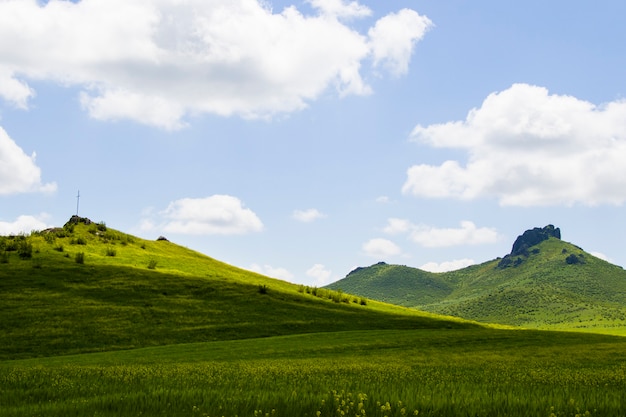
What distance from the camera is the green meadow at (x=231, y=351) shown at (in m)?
9.86

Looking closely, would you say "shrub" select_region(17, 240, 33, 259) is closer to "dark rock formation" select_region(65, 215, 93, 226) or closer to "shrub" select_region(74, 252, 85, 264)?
"shrub" select_region(74, 252, 85, 264)

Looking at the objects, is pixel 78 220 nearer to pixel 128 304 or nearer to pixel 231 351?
pixel 128 304

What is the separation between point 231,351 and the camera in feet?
130

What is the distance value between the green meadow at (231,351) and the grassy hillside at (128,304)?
277 mm

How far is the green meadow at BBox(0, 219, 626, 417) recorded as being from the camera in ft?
32.3

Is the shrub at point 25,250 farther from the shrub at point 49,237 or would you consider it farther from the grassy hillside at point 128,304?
the shrub at point 49,237

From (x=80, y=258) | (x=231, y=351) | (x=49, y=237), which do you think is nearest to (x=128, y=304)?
(x=80, y=258)

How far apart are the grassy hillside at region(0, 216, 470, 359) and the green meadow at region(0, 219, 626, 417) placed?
0.91ft

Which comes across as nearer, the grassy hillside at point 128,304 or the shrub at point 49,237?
the grassy hillside at point 128,304

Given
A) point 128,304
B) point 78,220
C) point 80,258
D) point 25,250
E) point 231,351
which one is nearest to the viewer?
point 231,351

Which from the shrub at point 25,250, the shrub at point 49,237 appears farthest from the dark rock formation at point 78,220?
the shrub at point 25,250

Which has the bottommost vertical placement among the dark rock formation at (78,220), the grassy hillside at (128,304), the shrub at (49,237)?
the grassy hillside at (128,304)

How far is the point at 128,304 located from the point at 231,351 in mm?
29675

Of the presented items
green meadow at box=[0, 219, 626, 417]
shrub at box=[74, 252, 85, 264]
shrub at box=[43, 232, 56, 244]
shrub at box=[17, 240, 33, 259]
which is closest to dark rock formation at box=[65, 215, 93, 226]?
green meadow at box=[0, 219, 626, 417]
